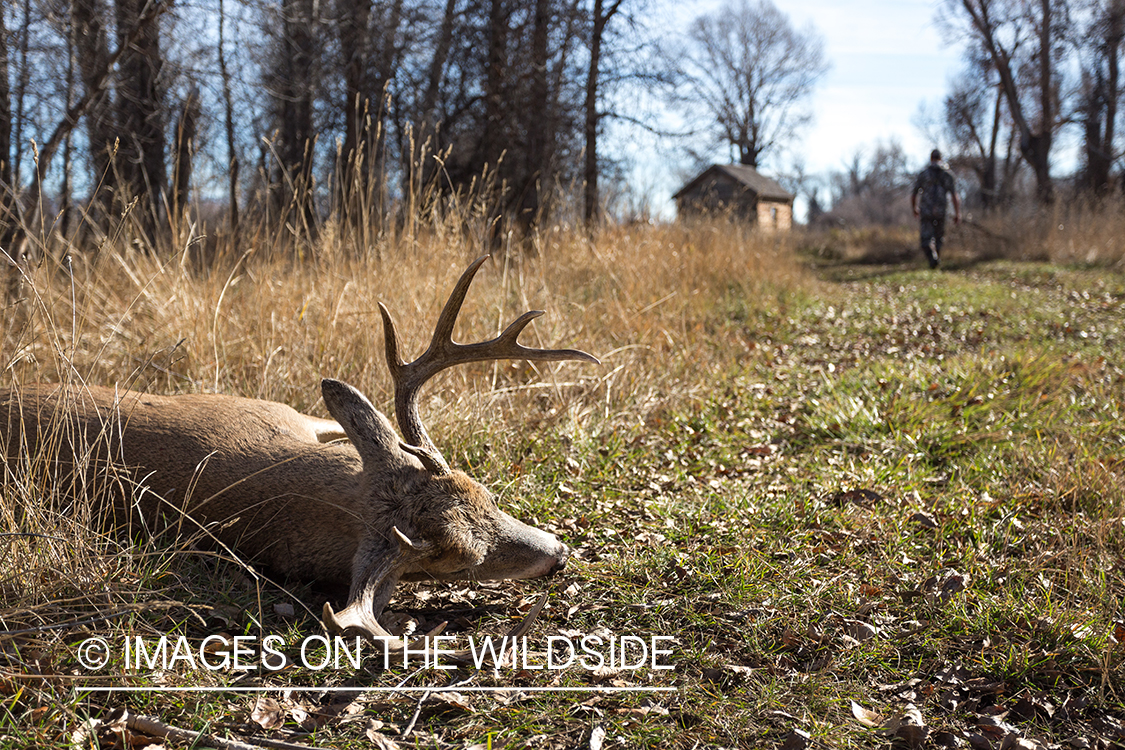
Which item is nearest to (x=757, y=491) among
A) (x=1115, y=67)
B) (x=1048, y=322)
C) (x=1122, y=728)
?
(x=1122, y=728)

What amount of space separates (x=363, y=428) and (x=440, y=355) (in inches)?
19.1

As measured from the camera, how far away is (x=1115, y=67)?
20.6 metres

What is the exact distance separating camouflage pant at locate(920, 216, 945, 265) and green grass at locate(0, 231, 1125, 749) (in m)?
9.92

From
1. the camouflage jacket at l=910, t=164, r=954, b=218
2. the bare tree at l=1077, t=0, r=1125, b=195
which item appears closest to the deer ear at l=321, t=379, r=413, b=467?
the camouflage jacket at l=910, t=164, r=954, b=218

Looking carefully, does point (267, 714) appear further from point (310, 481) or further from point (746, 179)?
point (746, 179)

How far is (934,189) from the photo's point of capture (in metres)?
14.6

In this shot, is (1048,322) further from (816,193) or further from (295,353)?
(816,193)

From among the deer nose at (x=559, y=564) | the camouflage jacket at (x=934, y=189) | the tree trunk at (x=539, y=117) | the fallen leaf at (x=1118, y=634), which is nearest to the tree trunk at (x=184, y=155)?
the deer nose at (x=559, y=564)

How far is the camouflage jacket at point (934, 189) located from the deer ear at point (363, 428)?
14.7 metres

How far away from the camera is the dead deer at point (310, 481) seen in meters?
2.40

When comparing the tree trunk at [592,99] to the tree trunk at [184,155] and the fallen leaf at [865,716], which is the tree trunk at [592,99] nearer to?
the tree trunk at [184,155]

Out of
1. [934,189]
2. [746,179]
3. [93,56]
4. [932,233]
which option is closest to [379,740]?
[93,56]

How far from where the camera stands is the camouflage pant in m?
14.8

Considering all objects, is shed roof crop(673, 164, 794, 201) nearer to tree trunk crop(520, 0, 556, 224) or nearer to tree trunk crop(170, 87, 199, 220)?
tree trunk crop(520, 0, 556, 224)
